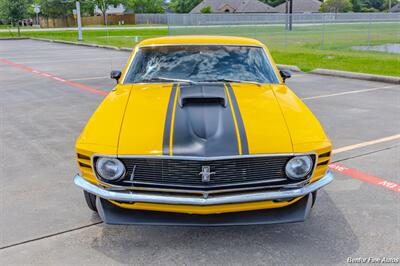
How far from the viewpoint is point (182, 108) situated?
11.2ft

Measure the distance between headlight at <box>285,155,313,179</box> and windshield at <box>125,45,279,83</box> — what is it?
148cm

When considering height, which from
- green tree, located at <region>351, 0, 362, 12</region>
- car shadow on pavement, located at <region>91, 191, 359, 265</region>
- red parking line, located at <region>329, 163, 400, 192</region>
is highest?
green tree, located at <region>351, 0, 362, 12</region>

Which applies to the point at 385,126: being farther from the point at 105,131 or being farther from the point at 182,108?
the point at 105,131

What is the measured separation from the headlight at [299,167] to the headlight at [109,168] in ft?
4.05

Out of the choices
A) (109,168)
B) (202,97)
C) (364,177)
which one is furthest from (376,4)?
(109,168)

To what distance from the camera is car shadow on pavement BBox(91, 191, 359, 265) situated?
3.04 meters

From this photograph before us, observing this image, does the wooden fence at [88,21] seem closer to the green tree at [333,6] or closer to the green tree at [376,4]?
the green tree at [333,6]

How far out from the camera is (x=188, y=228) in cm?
347

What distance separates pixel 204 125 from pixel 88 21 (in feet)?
248

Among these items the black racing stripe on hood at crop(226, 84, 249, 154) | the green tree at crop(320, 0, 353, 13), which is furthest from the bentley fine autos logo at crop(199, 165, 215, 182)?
the green tree at crop(320, 0, 353, 13)

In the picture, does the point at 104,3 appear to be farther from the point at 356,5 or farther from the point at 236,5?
the point at 356,5

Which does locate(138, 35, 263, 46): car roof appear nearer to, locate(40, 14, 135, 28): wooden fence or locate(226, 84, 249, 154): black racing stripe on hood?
locate(226, 84, 249, 154): black racing stripe on hood

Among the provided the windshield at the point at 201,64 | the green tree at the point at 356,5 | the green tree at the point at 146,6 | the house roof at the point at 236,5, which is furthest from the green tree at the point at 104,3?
the windshield at the point at 201,64

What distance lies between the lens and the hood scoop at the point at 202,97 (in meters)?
3.48
